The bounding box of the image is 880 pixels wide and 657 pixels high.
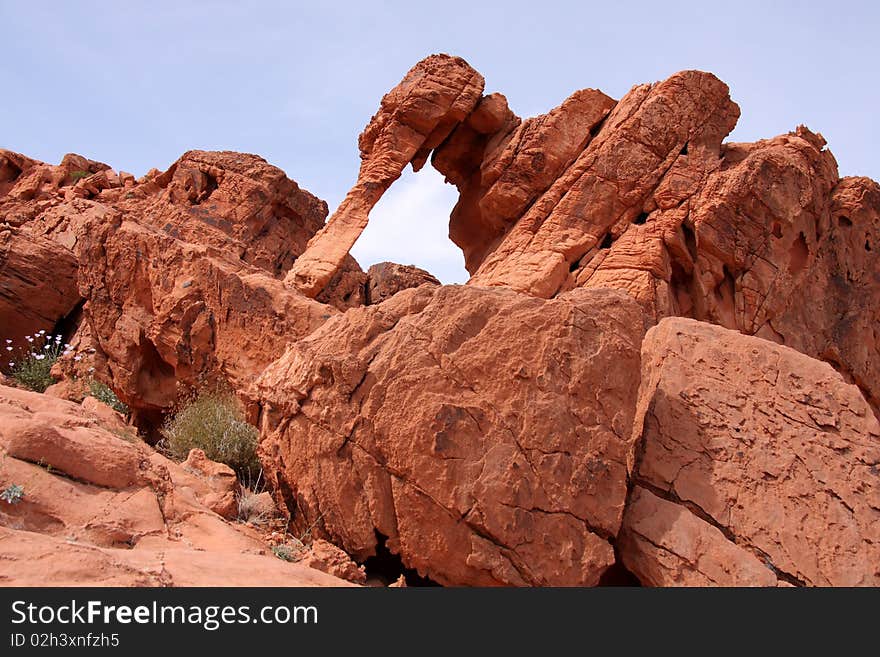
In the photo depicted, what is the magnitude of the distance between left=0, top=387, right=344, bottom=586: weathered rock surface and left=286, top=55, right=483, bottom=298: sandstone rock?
9468 millimetres

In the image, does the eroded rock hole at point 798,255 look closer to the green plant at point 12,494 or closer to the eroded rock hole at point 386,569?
the eroded rock hole at point 386,569

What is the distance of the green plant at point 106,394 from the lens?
9.66 meters

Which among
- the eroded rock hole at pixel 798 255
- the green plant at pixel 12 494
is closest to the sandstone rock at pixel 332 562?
the green plant at pixel 12 494

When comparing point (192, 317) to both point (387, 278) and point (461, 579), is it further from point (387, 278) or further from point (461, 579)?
point (387, 278)

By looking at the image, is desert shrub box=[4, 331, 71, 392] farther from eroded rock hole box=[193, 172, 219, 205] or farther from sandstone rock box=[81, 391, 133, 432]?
eroded rock hole box=[193, 172, 219, 205]

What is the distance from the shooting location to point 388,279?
17.1 meters

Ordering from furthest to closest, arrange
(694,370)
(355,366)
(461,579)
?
1. (694,370)
2. (355,366)
3. (461,579)

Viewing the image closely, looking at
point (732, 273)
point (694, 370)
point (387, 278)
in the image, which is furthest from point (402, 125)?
point (694, 370)

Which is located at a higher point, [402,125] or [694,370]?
[402,125]

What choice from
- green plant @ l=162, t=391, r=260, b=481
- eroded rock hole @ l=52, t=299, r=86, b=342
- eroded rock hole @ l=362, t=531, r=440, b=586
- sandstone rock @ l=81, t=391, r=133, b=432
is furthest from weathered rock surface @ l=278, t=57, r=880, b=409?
eroded rock hole @ l=362, t=531, r=440, b=586

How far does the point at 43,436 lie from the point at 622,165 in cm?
1167

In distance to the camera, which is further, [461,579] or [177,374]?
[177,374]

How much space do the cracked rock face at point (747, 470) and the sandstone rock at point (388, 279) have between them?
9.32m

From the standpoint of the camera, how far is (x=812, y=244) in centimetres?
1511
